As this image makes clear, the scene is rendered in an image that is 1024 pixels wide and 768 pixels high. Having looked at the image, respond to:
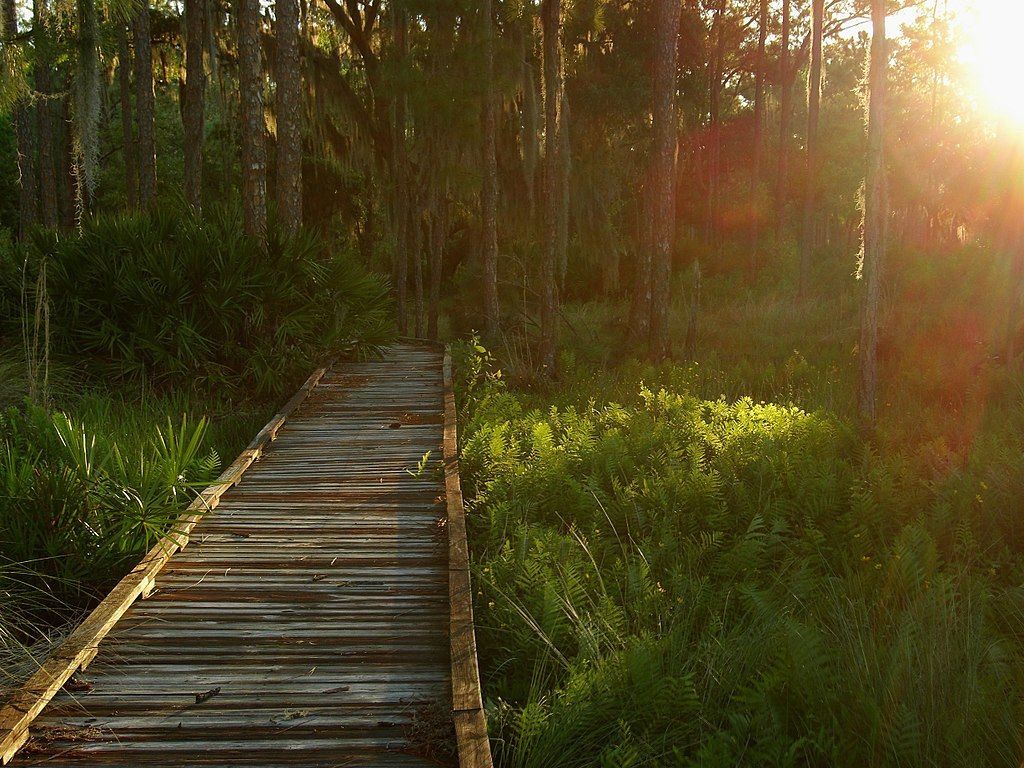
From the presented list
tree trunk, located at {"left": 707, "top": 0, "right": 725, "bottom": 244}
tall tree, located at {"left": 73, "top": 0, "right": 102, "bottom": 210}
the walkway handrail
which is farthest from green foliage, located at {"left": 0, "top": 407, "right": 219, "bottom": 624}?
tree trunk, located at {"left": 707, "top": 0, "right": 725, "bottom": 244}

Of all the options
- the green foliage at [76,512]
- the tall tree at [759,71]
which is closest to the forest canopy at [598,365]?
the green foliage at [76,512]

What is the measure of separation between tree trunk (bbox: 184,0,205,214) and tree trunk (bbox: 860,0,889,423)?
12.3 m

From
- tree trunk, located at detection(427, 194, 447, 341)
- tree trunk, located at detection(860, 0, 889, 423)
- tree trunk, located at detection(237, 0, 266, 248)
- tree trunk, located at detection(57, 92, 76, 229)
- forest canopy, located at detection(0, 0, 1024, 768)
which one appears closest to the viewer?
forest canopy, located at detection(0, 0, 1024, 768)

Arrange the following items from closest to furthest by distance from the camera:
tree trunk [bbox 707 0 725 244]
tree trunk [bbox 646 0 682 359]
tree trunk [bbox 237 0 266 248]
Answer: tree trunk [bbox 237 0 266 248] < tree trunk [bbox 646 0 682 359] < tree trunk [bbox 707 0 725 244]

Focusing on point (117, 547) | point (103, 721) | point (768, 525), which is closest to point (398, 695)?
point (103, 721)

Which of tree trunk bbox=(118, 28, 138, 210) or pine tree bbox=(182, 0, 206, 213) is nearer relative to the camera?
pine tree bbox=(182, 0, 206, 213)

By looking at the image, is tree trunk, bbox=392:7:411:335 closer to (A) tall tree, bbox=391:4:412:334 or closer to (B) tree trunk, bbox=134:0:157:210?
(A) tall tree, bbox=391:4:412:334

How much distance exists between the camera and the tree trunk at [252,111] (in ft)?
41.6

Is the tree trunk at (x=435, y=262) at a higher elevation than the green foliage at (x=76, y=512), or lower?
higher

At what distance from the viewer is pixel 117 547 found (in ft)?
16.3

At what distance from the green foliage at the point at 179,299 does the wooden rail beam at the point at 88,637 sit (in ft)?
15.9

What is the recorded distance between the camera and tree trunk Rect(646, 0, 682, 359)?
15.1 meters


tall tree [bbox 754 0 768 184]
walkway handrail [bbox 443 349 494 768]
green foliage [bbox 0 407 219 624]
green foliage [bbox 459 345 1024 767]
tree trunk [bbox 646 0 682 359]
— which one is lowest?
green foliage [bbox 459 345 1024 767]

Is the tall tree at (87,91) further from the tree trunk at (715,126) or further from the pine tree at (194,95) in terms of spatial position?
the tree trunk at (715,126)
